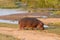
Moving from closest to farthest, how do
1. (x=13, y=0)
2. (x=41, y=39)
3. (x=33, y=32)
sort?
(x=41, y=39) < (x=33, y=32) < (x=13, y=0)

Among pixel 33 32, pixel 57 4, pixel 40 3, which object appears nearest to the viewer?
pixel 33 32

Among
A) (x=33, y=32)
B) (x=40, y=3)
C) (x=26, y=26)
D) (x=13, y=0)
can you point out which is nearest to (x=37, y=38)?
(x=33, y=32)

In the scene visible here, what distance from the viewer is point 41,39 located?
1347 centimetres

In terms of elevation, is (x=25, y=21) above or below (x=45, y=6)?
above

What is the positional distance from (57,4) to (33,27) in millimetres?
19195

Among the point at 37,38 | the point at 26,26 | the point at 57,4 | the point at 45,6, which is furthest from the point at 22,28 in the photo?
the point at 45,6

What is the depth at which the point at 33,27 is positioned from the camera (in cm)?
1675

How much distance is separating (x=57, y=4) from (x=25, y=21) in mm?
19179

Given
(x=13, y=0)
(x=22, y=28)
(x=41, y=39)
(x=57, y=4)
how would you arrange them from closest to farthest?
(x=41, y=39) → (x=22, y=28) → (x=57, y=4) → (x=13, y=0)

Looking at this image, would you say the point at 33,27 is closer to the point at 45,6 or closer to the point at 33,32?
the point at 33,32

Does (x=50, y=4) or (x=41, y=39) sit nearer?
(x=41, y=39)

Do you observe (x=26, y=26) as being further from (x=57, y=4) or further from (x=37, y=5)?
(x=37, y=5)

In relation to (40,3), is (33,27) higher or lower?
higher

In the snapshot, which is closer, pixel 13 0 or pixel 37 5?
pixel 37 5
